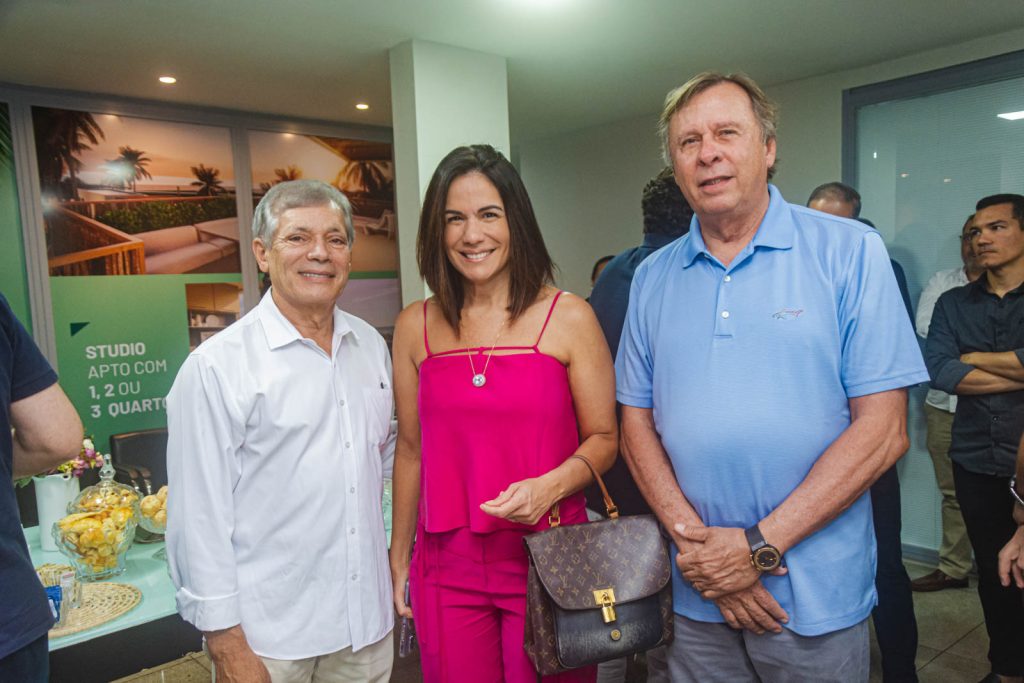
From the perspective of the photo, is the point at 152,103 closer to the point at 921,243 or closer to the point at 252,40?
the point at 252,40

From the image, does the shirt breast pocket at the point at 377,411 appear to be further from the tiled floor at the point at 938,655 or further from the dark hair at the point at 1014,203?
the dark hair at the point at 1014,203

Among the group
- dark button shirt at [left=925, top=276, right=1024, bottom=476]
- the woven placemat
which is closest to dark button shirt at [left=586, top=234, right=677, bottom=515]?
the woven placemat

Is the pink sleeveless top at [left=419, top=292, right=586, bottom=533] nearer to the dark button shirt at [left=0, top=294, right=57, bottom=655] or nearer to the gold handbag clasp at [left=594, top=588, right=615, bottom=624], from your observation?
the gold handbag clasp at [left=594, top=588, right=615, bottom=624]

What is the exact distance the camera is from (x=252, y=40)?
3529 millimetres

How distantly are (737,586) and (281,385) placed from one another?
103 cm

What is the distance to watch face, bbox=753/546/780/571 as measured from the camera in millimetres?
1273

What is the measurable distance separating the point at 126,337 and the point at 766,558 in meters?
4.67

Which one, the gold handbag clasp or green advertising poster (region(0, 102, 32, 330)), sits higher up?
green advertising poster (region(0, 102, 32, 330))

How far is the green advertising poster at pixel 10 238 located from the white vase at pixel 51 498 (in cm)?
254

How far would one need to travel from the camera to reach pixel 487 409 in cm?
153

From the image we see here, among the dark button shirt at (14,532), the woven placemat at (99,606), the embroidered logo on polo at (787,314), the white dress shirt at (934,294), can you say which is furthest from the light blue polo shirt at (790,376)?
the white dress shirt at (934,294)

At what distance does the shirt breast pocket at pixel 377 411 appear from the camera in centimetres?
162

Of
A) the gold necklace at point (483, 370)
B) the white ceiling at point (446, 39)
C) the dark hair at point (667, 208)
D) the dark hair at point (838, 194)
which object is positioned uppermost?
the white ceiling at point (446, 39)

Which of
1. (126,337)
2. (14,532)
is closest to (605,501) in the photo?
(14,532)
